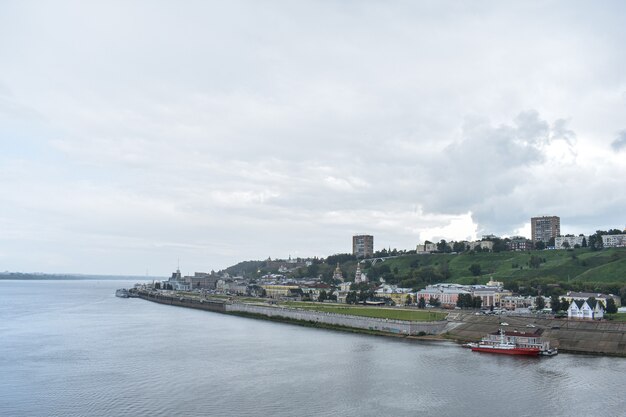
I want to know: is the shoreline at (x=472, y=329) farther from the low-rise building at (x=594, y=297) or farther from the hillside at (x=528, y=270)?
the hillside at (x=528, y=270)

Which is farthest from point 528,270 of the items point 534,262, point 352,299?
point 352,299

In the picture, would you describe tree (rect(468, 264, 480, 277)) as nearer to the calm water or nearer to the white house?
the white house

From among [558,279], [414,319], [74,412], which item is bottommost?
[74,412]

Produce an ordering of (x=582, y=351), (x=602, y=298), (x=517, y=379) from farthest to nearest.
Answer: (x=602, y=298) → (x=582, y=351) → (x=517, y=379)

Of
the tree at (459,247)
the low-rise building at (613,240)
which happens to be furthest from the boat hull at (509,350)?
the tree at (459,247)

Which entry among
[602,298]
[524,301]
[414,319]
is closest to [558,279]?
[524,301]

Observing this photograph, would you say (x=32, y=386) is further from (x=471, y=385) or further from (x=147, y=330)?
(x=147, y=330)
